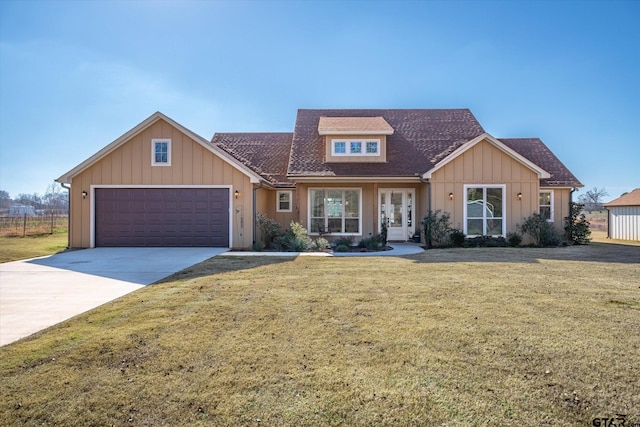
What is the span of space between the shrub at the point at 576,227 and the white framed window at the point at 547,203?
650mm

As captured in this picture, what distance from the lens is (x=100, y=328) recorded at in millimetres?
4504

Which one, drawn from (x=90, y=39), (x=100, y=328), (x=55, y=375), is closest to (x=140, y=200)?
(x=90, y=39)

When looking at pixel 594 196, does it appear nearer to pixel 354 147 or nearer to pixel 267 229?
pixel 354 147

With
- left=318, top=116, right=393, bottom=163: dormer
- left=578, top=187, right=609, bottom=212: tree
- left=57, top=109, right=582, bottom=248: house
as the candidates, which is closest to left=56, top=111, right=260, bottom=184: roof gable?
left=57, top=109, right=582, bottom=248: house

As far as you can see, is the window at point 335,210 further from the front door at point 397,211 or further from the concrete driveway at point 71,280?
the concrete driveway at point 71,280

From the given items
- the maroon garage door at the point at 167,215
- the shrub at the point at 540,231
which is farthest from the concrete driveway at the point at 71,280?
the shrub at the point at 540,231

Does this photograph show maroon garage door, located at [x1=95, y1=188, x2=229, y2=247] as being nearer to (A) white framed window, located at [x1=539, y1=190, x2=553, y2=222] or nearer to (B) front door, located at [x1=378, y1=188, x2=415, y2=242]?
(B) front door, located at [x1=378, y1=188, x2=415, y2=242]

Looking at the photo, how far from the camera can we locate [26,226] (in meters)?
25.7

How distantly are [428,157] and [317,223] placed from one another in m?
6.28

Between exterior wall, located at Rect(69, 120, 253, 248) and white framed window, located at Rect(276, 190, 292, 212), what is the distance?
316cm

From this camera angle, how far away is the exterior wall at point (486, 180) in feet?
47.4

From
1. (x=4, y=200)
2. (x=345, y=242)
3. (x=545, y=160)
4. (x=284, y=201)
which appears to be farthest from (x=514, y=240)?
(x=4, y=200)

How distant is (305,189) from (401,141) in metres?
5.86

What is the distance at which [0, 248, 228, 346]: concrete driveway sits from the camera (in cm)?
511
